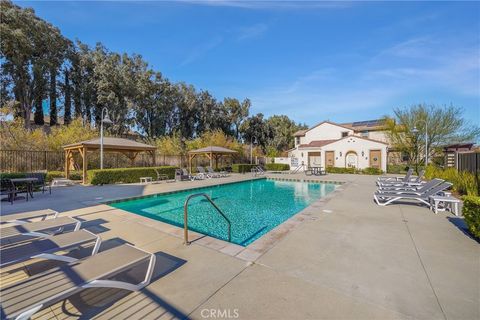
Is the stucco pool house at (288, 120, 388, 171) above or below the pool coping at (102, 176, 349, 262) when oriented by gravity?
above

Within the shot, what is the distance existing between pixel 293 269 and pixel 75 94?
34296mm

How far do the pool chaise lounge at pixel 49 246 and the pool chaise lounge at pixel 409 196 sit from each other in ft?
26.2

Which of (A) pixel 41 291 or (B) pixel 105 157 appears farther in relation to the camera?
(B) pixel 105 157

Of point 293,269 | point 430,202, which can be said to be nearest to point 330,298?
point 293,269

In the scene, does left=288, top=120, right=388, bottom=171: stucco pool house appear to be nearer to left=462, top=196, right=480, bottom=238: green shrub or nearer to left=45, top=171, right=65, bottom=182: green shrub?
left=462, top=196, right=480, bottom=238: green shrub

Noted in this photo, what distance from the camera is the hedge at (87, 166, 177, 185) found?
1257cm

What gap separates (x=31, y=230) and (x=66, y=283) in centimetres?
194

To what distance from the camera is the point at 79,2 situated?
837 cm

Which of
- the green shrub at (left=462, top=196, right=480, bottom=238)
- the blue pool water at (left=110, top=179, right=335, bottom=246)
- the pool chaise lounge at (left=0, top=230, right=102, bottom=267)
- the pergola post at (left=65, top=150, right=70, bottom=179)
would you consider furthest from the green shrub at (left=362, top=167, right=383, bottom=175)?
the pergola post at (left=65, top=150, right=70, bottom=179)

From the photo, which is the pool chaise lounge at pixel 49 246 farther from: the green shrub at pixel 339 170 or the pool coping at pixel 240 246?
the green shrub at pixel 339 170

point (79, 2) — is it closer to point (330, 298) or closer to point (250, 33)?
point (250, 33)

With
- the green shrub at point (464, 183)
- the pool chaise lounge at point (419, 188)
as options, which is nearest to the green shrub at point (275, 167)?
the green shrub at point (464, 183)

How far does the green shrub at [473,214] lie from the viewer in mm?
3990

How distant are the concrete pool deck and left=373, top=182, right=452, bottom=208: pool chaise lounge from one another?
2100 millimetres
